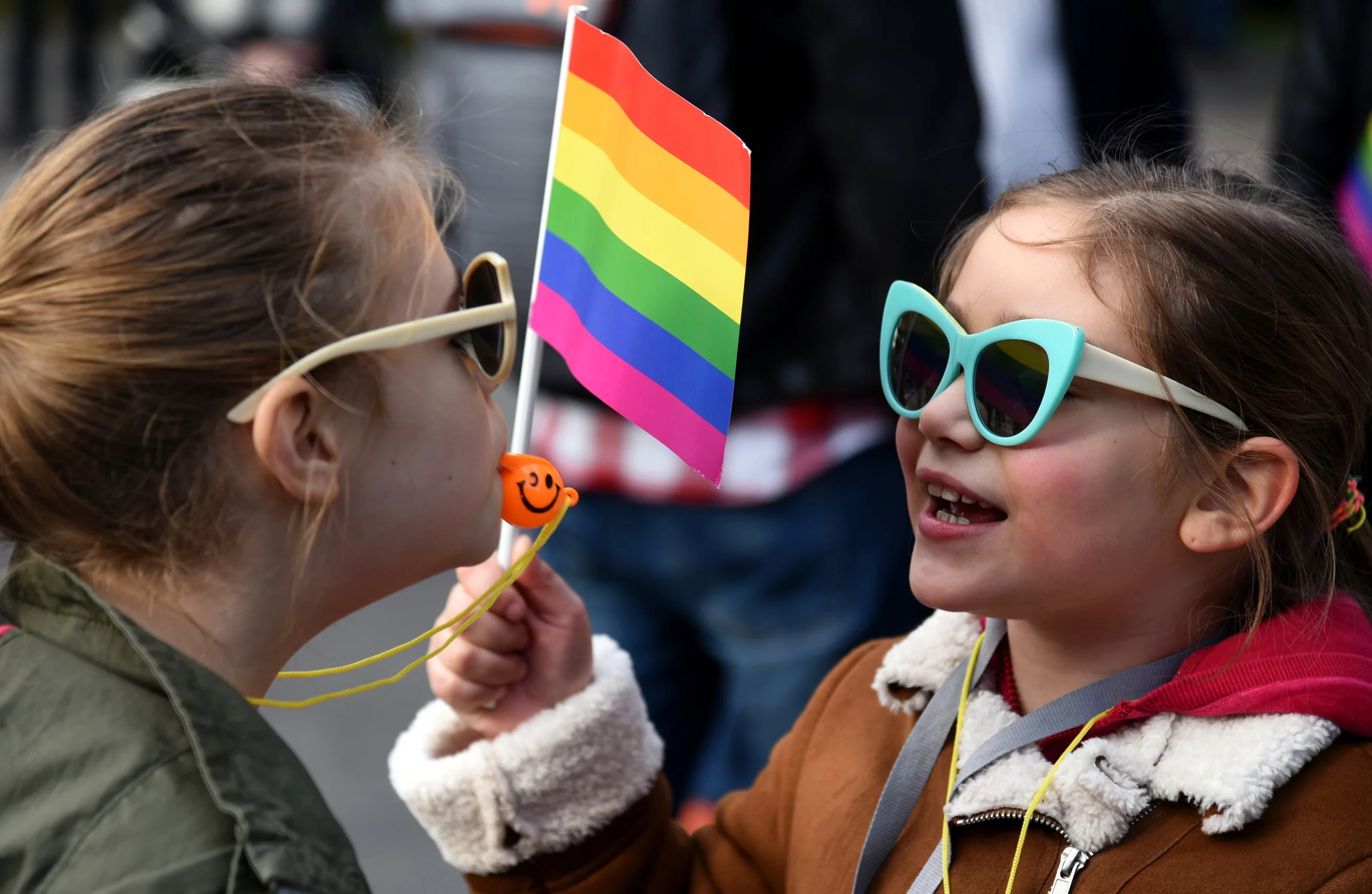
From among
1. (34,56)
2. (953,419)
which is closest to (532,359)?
(953,419)

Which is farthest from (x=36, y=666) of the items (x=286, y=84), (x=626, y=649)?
(x=626, y=649)

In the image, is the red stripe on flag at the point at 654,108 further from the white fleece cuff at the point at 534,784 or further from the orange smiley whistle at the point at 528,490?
the white fleece cuff at the point at 534,784

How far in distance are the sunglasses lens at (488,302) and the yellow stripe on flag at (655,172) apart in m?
0.21

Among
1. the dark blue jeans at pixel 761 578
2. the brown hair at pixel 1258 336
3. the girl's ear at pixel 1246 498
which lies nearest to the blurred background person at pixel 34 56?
the dark blue jeans at pixel 761 578

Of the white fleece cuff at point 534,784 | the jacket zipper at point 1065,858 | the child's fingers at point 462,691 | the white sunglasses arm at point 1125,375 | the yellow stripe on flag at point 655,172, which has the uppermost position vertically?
the yellow stripe on flag at point 655,172

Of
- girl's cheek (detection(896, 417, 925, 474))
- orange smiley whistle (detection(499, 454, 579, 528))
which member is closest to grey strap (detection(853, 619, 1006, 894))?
girl's cheek (detection(896, 417, 925, 474))

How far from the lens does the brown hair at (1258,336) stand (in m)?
1.52

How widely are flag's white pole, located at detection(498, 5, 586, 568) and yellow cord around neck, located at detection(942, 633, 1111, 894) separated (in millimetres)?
565

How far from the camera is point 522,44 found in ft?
8.44

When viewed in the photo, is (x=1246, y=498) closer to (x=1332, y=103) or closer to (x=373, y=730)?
(x=1332, y=103)

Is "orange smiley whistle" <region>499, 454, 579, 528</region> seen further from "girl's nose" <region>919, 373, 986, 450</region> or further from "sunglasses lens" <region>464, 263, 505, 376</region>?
"girl's nose" <region>919, 373, 986, 450</region>

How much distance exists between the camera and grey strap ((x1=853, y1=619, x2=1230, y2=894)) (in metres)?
1.52

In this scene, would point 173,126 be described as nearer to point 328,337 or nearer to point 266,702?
point 328,337

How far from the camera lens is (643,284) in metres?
1.68
